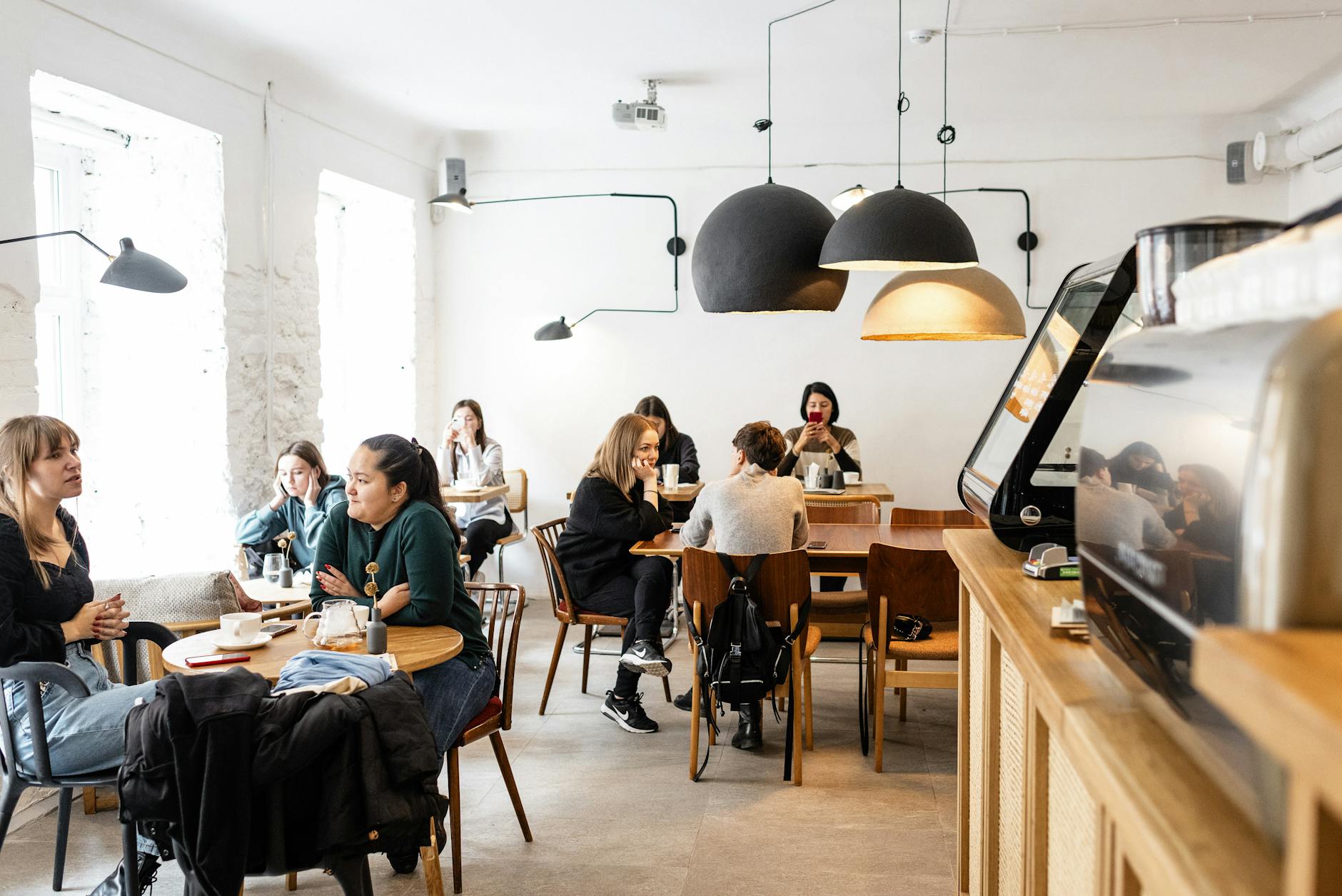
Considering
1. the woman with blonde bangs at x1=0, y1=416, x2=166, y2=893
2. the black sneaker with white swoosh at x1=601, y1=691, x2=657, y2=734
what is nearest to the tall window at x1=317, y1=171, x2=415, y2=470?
the black sneaker with white swoosh at x1=601, y1=691, x2=657, y2=734

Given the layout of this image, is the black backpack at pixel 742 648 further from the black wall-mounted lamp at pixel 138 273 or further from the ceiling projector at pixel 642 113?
the ceiling projector at pixel 642 113

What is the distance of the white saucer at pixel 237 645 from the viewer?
2.87m

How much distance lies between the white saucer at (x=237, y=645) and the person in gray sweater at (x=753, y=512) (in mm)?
1856

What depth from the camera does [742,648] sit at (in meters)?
3.81

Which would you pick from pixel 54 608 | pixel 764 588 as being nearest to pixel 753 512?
pixel 764 588

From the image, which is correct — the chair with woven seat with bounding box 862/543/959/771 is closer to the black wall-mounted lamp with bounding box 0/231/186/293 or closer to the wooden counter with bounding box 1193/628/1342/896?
the black wall-mounted lamp with bounding box 0/231/186/293

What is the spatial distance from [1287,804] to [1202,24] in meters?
5.13

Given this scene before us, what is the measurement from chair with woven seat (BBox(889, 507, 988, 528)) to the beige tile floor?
992mm

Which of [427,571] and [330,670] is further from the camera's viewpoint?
[427,571]

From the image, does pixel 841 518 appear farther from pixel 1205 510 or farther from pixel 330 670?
pixel 1205 510

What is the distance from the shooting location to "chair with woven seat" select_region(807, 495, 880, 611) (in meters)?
4.72

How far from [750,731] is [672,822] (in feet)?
2.67

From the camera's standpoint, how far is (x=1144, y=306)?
1.26 m

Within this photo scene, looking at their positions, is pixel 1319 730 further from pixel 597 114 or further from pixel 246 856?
pixel 597 114
